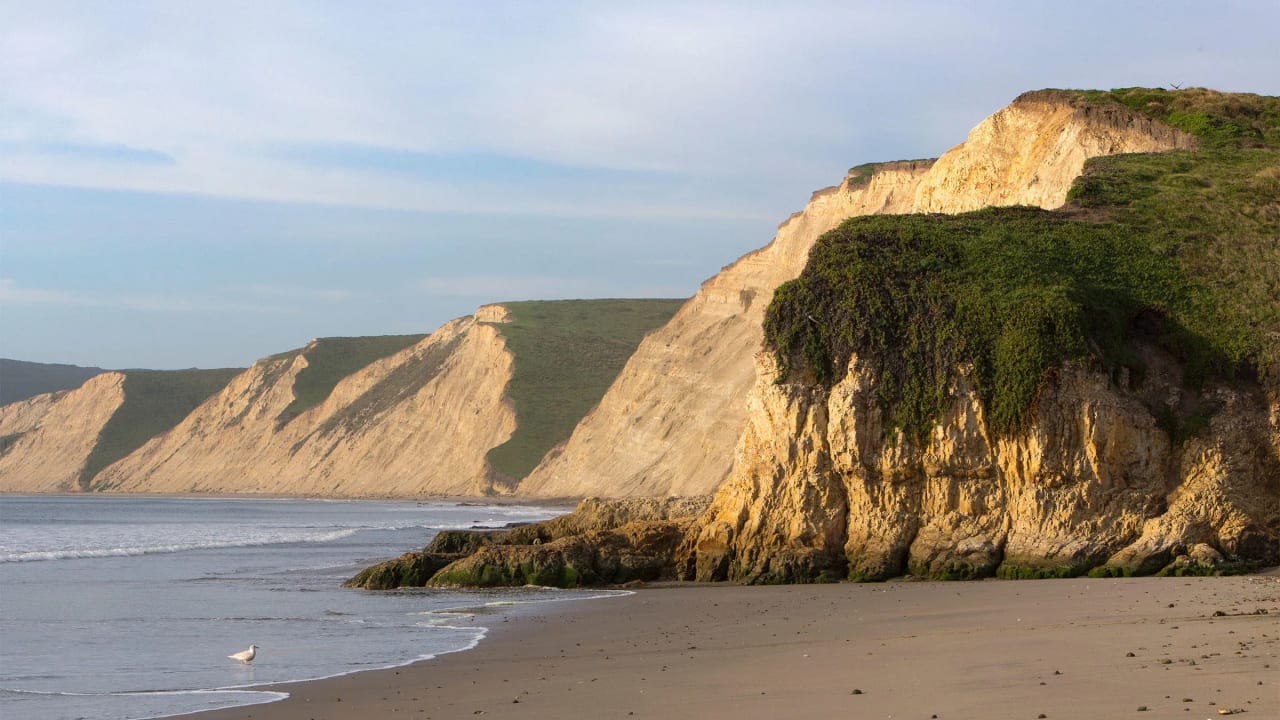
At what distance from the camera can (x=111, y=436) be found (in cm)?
13075

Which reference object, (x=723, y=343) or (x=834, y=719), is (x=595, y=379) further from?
(x=834, y=719)

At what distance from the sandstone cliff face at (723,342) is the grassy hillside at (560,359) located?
5.66m

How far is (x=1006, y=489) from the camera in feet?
70.6

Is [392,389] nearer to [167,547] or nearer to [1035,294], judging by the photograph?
[167,547]

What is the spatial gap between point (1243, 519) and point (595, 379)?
3151 inches

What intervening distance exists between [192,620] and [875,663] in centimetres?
1096

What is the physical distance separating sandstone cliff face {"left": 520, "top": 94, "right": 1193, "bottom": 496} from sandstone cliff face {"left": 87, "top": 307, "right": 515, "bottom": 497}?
42.9 ft

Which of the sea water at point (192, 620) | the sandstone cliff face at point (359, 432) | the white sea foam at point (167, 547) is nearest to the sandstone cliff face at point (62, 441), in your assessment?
the sandstone cliff face at point (359, 432)

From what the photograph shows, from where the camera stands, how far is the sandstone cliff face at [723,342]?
38250 millimetres

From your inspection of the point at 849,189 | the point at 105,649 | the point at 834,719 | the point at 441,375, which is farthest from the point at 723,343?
the point at 834,719

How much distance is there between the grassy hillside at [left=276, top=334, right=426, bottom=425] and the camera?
11738 cm

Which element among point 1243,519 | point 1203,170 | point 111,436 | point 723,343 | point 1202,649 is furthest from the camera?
point 111,436

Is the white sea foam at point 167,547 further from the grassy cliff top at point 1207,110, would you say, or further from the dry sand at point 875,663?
the grassy cliff top at point 1207,110

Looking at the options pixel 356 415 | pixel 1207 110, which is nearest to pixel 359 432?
pixel 356 415
